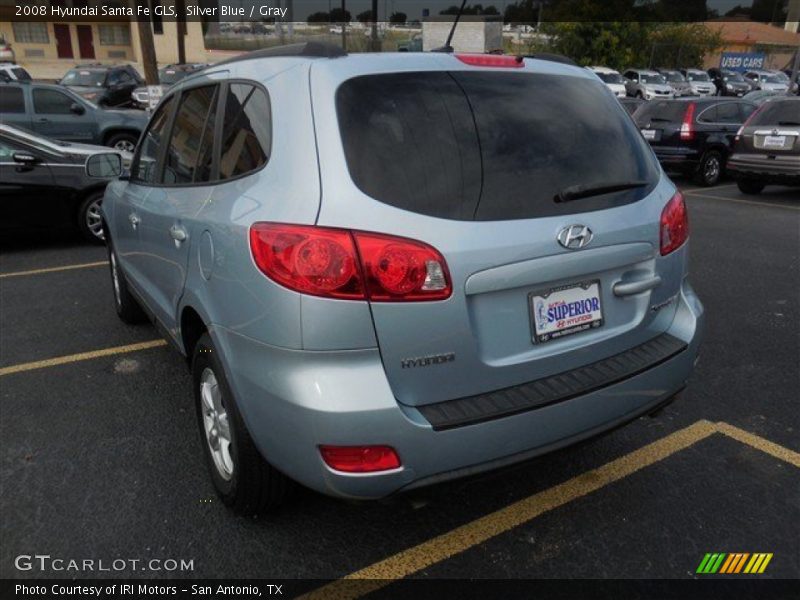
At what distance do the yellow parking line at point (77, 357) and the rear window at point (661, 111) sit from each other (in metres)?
11.1

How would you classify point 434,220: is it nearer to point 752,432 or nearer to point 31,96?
point 752,432

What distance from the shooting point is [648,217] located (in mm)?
2400

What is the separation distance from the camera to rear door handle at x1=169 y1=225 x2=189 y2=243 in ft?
8.71

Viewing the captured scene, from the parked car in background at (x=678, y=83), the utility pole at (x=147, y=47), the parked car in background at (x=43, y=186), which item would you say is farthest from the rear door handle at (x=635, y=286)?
the parked car in background at (x=678, y=83)

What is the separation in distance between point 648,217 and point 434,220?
3.05 ft

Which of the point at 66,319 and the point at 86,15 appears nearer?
the point at 66,319

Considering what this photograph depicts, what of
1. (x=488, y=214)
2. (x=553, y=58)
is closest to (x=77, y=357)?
(x=488, y=214)

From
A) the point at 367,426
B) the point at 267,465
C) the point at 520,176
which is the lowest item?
the point at 267,465

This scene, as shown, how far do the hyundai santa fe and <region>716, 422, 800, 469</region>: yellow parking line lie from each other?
0.87m

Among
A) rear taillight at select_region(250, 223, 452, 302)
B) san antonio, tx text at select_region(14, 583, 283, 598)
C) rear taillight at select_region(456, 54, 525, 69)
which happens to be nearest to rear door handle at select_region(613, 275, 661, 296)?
rear taillight at select_region(250, 223, 452, 302)

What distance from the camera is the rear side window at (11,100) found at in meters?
12.0

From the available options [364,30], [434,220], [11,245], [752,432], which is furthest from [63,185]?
[364,30]

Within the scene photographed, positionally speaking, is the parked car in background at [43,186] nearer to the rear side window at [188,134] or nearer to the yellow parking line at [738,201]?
the rear side window at [188,134]

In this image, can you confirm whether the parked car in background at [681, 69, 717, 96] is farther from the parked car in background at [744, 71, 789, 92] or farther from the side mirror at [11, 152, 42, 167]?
the side mirror at [11, 152, 42, 167]
